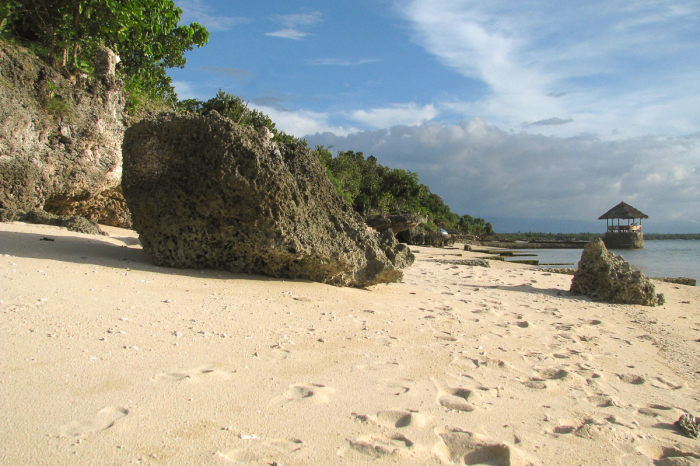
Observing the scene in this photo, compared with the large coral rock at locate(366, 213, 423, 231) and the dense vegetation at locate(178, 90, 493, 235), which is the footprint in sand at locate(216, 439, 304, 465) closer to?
the large coral rock at locate(366, 213, 423, 231)

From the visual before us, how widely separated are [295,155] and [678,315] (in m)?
6.66

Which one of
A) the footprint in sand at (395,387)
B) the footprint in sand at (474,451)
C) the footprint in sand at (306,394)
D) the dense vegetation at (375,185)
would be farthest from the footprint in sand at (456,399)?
the dense vegetation at (375,185)

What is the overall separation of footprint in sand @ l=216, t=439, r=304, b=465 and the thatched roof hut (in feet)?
183

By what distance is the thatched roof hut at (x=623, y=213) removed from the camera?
48.9m

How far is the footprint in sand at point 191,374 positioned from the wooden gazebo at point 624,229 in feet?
183

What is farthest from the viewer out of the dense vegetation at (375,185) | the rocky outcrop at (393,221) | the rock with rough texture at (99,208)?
the dense vegetation at (375,185)

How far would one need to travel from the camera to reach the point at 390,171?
47.4 m

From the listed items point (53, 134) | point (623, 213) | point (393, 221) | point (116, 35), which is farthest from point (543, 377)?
point (623, 213)

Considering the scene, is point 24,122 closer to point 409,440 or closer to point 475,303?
point 475,303

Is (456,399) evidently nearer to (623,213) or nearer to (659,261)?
(659,261)

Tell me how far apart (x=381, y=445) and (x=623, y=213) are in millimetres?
57340

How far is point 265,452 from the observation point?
2.01m

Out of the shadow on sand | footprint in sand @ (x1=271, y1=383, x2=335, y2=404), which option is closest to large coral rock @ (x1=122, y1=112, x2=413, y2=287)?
the shadow on sand

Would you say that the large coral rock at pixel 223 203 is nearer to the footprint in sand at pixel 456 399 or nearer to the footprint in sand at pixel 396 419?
the footprint in sand at pixel 456 399
